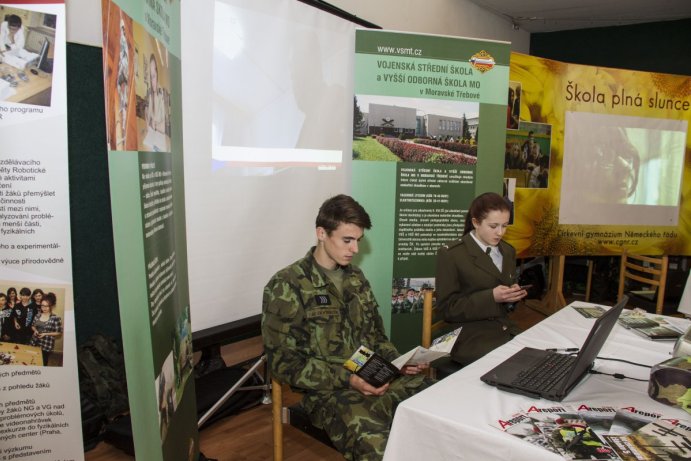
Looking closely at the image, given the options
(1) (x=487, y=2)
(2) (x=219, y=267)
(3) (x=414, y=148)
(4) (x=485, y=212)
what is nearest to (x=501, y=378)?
(4) (x=485, y=212)

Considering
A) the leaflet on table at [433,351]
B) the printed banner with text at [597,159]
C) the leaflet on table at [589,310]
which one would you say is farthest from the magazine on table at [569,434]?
the printed banner with text at [597,159]

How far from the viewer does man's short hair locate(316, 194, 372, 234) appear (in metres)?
2.06

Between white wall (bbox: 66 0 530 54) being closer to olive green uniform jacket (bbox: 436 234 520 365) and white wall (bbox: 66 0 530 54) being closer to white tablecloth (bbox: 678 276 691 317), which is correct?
olive green uniform jacket (bbox: 436 234 520 365)

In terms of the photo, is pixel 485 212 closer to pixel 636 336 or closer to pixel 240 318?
pixel 636 336

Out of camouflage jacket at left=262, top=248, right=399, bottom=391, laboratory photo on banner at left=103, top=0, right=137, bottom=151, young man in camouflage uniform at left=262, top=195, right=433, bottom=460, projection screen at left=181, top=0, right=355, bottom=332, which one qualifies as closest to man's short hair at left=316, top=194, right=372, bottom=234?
young man in camouflage uniform at left=262, top=195, right=433, bottom=460

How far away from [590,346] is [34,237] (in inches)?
73.2

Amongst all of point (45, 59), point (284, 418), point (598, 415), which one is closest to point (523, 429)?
point (598, 415)

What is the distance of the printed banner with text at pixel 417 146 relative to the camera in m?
3.17

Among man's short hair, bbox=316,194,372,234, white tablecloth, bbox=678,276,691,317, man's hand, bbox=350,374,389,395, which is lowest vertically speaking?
man's hand, bbox=350,374,389,395

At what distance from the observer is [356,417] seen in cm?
180

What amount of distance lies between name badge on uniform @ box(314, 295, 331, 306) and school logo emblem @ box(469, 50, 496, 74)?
2.04 m

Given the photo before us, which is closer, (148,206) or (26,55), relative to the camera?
(148,206)

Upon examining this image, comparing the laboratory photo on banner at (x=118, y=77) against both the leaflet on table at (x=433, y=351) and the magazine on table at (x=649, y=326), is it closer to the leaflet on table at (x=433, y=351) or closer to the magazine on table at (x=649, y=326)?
the leaflet on table at (x=433, y=351)

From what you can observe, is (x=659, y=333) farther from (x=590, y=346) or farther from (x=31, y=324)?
(x=31, y=324)
